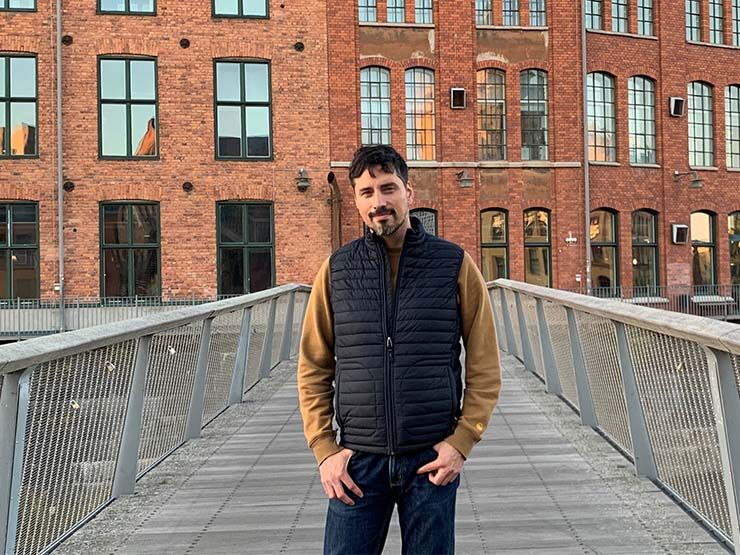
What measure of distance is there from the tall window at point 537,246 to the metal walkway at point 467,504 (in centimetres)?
1644

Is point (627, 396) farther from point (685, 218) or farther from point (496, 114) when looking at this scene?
point (685, 218)

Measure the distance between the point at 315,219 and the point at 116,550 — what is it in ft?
58.9

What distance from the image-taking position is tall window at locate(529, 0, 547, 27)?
2294 centimetres

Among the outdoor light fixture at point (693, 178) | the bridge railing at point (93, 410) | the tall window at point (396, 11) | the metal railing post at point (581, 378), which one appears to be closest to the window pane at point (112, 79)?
the tall window at point (396, 11)

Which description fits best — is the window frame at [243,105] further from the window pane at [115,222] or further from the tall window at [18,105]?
the tall window at [18,105]

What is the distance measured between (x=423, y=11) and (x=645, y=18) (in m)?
7.27

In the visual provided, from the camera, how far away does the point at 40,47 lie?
20844 mm

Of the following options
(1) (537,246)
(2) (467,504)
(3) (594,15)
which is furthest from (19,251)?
(2) (467,504)

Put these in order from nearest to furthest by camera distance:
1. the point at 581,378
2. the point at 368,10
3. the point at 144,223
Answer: the point at 581,378
the point at 144,223
the point at 368,10

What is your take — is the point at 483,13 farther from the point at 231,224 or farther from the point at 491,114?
the point at 231,224

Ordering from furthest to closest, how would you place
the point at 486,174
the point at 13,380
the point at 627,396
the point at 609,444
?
the point at 486,174, the point at 609,444, the point at 627,396, the point at 13,380

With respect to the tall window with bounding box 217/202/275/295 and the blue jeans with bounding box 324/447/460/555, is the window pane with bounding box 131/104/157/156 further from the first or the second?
the blue jeans with bounding box 324/447/460/555

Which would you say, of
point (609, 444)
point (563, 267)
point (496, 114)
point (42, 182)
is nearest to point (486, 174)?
point (496, 114)

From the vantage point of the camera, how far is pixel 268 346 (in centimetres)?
1027
